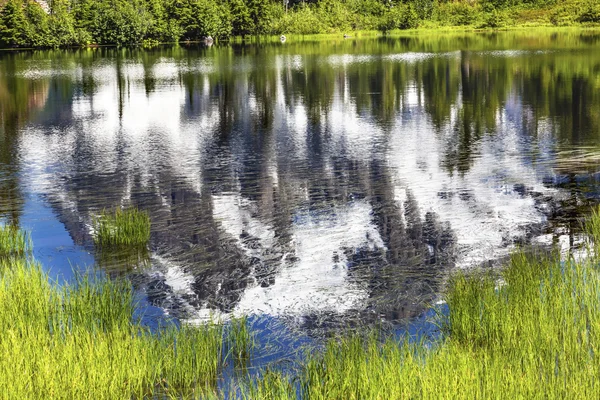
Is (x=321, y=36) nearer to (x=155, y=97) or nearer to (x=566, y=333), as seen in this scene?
(x=155, y=97)

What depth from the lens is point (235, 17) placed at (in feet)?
308

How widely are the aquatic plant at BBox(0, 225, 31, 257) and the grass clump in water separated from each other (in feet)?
9.57

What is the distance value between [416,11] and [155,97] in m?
73.2

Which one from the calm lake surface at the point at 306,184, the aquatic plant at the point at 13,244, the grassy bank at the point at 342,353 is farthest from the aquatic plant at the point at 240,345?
the aquatic plant at the point at 13,244

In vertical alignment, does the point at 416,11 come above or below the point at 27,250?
above

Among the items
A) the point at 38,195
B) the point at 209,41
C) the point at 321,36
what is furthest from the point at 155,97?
the point at 321,36

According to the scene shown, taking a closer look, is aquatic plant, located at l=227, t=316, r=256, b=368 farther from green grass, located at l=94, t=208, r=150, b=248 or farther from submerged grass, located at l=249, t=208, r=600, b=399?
green grass, located at l=94, t=208, r=150, b=248

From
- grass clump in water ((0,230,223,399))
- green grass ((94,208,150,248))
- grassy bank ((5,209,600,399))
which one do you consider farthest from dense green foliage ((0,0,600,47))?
grassy bank ((5,209,600,399))

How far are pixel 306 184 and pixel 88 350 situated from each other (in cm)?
979

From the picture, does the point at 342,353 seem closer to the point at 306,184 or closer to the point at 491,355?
the point at 491,355

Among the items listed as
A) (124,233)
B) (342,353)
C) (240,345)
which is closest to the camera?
(342,353)

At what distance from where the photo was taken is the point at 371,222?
13.1 meters

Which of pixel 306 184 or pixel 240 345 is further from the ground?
pixel 306 184

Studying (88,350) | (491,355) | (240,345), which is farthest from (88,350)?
(491,355)
